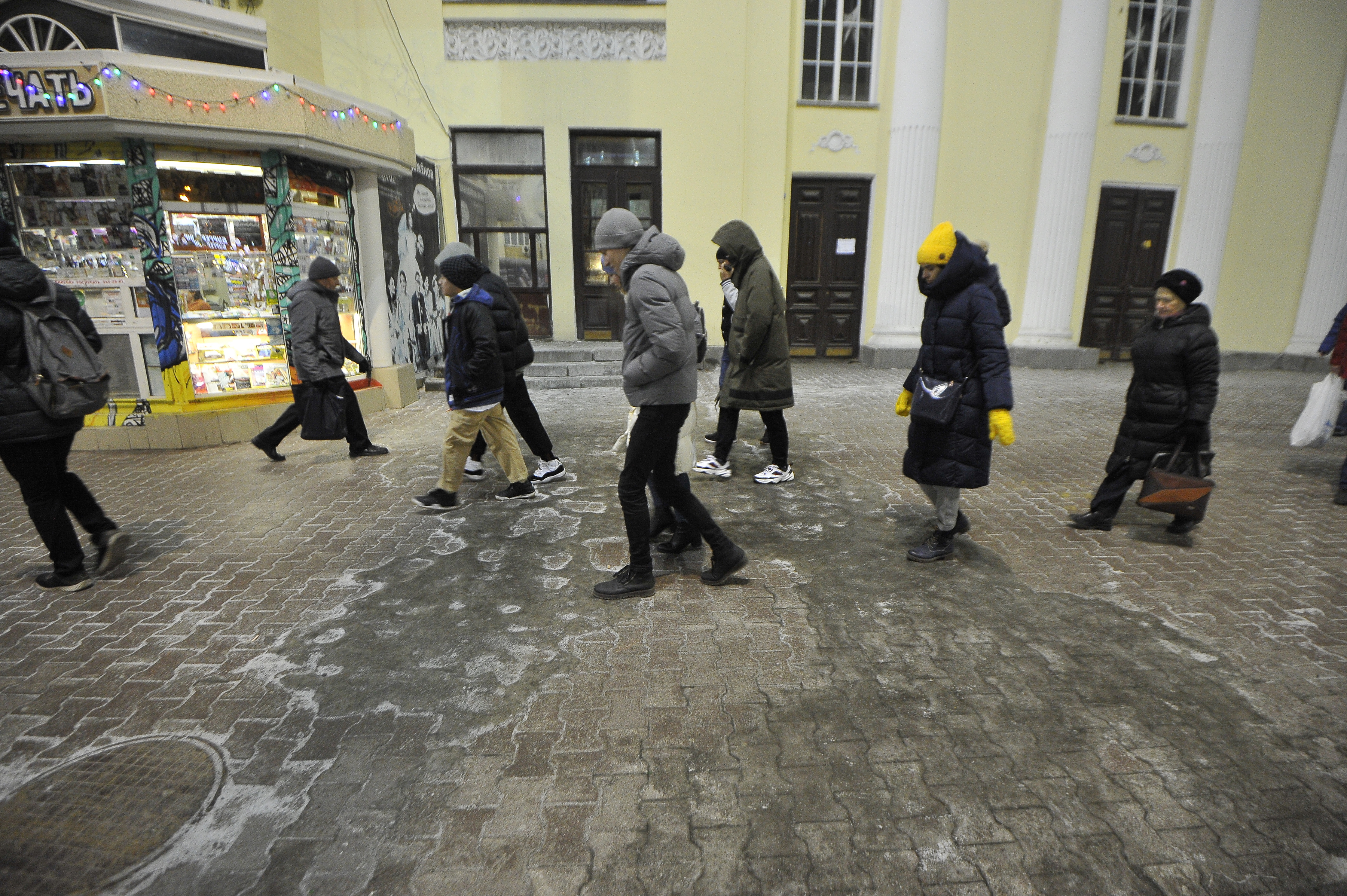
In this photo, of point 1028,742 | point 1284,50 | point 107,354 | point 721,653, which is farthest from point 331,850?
point 1284,50

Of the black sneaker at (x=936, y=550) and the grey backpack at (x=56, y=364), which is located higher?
the grey backpack at (x=56, y=364)

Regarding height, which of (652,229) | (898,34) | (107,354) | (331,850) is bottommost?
(331,850)

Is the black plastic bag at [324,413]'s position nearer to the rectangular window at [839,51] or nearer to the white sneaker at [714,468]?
the white sneaker at [714,468]

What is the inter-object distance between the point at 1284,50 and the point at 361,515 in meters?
16.3

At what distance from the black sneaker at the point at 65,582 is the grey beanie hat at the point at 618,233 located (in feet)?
11.9

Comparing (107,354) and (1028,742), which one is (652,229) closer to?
(1028,742)

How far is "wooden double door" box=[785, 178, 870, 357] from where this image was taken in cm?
1220

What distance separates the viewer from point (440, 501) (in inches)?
212

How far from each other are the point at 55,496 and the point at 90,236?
4.26 meters

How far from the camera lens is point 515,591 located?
4.10m

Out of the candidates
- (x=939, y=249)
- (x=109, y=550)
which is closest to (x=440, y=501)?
(x=109, y=550)

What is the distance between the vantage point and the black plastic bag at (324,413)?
20.6 feet

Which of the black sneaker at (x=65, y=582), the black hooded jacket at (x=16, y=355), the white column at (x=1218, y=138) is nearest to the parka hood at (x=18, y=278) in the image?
the black hooded jacket at (x=16, y=355)

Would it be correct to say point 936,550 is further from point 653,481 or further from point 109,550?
point 109,550
